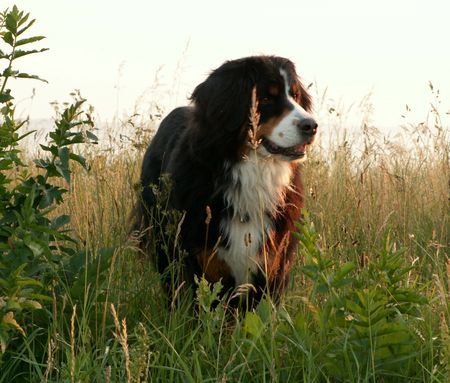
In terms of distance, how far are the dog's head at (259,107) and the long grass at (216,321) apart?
42cm

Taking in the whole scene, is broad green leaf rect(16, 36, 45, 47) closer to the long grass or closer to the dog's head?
the long grass

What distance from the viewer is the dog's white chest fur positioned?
3.60m

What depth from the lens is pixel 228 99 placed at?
374cm

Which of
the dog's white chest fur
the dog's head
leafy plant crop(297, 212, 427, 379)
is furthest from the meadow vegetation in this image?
the dog's head

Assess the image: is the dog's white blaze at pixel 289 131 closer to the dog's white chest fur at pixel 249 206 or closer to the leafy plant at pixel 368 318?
the dog's white chest fur at pixel 249 206

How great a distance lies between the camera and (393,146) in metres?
5.85

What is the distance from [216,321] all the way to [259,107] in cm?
135

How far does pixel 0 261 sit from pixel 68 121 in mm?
606

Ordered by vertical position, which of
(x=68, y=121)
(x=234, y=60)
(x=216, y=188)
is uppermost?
(x=234, y=60)

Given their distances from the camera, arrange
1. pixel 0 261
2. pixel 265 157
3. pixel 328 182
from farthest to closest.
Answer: pixel 328 182 < pixel 265 157 < pixel 0 261

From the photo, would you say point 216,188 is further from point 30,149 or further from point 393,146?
point 30,149

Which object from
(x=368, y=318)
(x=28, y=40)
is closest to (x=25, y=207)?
(x=28, y=40)

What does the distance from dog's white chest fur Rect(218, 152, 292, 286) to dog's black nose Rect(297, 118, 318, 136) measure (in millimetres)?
248

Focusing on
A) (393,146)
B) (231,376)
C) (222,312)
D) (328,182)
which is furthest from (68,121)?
(393,146)
